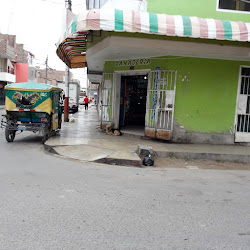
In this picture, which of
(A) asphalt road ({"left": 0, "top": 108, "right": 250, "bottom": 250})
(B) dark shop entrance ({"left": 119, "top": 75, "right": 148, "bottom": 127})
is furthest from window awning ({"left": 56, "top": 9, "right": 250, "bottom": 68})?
(B) dark shop entrance ({"left": 119, "top": 75, "right": 148, "bottom": 127})

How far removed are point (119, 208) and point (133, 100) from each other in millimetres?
11141

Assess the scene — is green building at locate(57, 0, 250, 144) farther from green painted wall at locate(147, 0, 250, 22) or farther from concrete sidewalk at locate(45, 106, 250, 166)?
concrete sidewalk at locate(45, 106, 250, 166)

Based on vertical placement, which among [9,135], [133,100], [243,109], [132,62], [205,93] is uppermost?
[132,62]

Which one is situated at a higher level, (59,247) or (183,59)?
(183,59)

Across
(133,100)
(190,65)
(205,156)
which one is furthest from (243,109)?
(133,100)

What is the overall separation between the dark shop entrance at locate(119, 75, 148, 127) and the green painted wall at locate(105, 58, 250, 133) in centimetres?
368

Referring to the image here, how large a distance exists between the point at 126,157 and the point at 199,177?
202 centimetres

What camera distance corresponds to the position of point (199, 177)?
623cm

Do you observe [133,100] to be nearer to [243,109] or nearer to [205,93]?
[205,93]

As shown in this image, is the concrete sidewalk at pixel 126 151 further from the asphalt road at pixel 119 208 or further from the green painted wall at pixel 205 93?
the green painted wall at pixel 205 93

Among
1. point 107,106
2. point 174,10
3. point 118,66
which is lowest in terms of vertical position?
point 107,106

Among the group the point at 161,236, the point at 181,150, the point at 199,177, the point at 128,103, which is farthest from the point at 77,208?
the point at 128,103

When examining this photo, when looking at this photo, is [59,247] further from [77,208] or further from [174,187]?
[174,187]

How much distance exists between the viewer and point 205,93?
9750 mm
